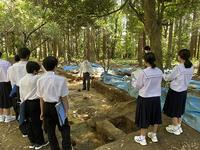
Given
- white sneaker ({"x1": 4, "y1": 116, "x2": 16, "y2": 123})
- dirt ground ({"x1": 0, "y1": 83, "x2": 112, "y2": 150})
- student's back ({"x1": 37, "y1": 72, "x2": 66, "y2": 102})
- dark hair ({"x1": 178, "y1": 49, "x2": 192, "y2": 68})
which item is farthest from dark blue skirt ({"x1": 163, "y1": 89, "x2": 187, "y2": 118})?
white sneaker ({"x1": 4, "y1": 116, "x2": 16, "y2": 123})

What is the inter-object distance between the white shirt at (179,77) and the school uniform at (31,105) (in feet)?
7.72

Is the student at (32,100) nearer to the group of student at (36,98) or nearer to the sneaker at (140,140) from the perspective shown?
the group of student at (36,98)

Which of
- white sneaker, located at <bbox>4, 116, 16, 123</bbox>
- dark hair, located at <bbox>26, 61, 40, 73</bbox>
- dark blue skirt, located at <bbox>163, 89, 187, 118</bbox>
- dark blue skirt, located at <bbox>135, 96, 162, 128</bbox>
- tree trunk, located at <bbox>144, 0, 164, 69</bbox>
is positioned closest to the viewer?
dark blue skirt, located at <bbox>135, 96, 162, 128</bbox>

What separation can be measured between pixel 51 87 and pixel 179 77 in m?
2.19

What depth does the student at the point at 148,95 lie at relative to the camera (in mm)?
3529

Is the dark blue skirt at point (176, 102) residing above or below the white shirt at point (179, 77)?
below

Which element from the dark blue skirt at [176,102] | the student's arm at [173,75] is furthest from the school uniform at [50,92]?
the dark blue skirt at [176,102]

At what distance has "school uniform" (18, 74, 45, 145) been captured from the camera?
3.83 m

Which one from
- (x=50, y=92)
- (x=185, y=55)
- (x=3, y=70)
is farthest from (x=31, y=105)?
(x=185, y=55)

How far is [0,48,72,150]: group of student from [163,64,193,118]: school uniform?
1.89 m

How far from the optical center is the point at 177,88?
3.93 meters

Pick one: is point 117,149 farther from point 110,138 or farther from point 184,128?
point 184,128

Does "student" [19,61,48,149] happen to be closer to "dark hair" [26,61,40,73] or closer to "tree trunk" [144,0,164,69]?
"dark hair" [26,61,40,73]

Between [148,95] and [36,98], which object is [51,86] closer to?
[36,98]
